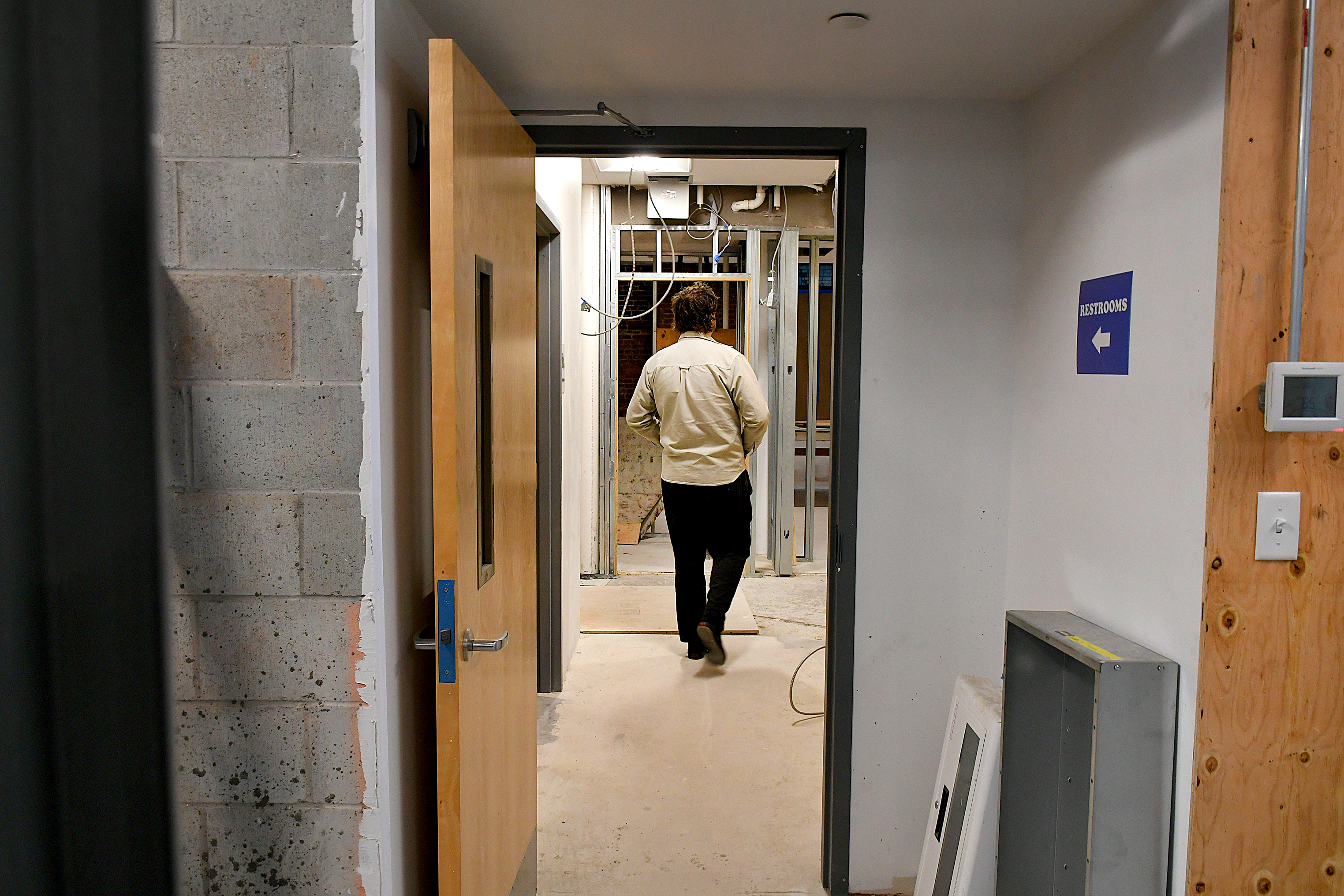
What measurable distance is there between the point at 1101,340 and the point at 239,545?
180 cm

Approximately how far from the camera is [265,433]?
1.47 meters

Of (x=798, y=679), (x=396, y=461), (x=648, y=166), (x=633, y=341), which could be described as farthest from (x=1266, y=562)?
(x=633, y=341)

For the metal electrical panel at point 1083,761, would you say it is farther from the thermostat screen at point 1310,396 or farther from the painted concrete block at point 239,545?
the painted concrete block at point 239,545

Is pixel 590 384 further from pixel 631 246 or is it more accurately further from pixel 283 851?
pixel 283 851

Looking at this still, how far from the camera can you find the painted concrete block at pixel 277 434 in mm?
1462

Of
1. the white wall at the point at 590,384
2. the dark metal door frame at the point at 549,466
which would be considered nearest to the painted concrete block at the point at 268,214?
the dark metal door frame at the point at 549,466

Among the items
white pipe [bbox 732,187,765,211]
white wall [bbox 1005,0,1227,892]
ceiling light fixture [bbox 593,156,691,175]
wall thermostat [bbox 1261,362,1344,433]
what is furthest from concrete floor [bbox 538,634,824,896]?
white pipe [bbox 732,187,765,211]

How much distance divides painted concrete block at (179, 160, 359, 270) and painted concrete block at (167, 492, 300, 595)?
Answer: 43 cm

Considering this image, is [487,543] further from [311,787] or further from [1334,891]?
[1334,891]

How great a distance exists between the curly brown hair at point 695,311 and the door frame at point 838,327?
1.62 metres

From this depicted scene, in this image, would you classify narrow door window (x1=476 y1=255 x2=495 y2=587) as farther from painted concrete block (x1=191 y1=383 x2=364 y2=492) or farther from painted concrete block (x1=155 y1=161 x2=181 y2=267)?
painted concrete block (x1=155 y1=161 x2=181 y2=267)

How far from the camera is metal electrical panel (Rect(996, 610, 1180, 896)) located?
1462 mm

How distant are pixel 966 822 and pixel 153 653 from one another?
212cm

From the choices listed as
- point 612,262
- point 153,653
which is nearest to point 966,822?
point 153,653
